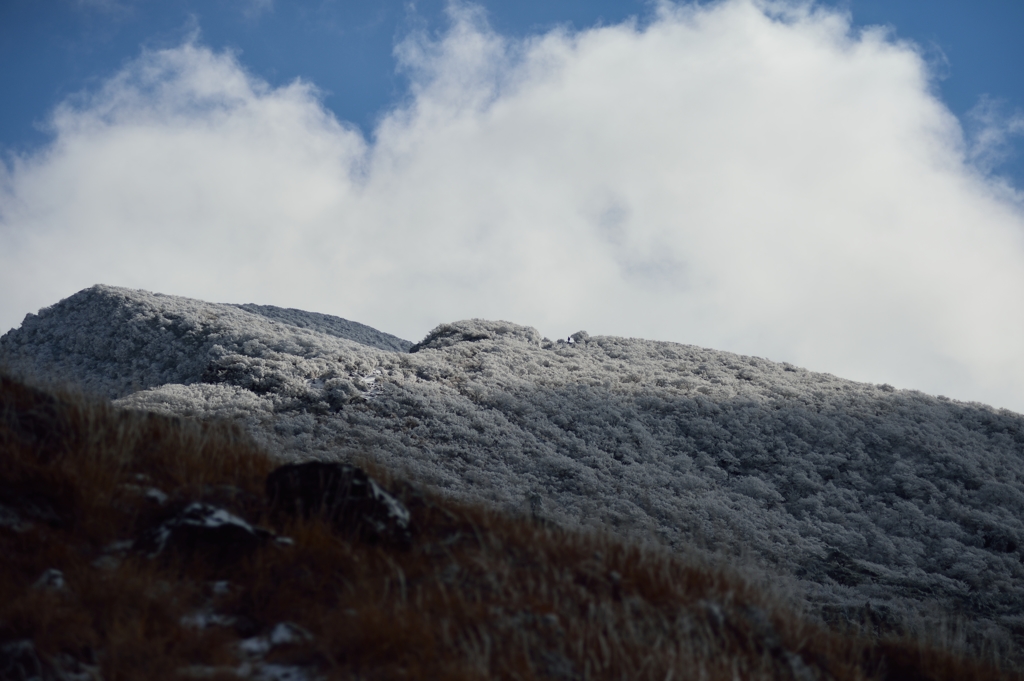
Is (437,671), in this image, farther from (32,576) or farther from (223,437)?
(223,437)

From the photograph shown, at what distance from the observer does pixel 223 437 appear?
7641mm

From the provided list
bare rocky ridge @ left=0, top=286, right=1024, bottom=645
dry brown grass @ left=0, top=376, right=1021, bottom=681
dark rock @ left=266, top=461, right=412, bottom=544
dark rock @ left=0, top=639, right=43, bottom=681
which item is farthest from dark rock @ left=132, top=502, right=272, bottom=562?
bare rocky ridge @ left=0, top=286, right=1024, bottom=645

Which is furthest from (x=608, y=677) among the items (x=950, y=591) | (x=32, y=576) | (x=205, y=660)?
(x=950, y=591)

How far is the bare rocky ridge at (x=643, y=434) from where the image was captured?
16.0m

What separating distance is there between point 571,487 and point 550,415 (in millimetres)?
5669

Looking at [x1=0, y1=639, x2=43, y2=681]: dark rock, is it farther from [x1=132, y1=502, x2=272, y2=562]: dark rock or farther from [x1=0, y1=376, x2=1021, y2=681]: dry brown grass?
[x1=132, y1=502, x2=272, y2=562]: dark rock

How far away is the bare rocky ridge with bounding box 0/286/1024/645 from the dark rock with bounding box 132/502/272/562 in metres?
→ 4.25

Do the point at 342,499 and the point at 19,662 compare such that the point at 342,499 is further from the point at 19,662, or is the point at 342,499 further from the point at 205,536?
the point at 19,662

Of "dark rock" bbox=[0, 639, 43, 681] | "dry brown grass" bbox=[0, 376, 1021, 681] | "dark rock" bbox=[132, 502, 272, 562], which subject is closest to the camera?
"dark rock" bbox=[0, 639, 43, 681]

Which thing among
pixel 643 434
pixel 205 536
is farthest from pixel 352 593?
pixel 643 434

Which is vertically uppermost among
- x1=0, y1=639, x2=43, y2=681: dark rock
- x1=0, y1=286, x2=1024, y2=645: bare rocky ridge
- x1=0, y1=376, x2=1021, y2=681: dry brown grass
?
x1=0, y1=286, x2=1024, y2=645: bare rocky ridge

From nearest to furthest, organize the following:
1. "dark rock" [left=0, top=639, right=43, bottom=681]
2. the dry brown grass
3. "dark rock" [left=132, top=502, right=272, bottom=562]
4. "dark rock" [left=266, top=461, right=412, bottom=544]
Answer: "dark rock" [left=0, top=639, right=43, bottom=681] → the dry brown grass → "dark rock" [left=132, top=502, right=272, bottom=562] → "dark rock" [left=266, top=461, right=412, bottom=544]

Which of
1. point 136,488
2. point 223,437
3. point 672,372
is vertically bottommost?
point 136,488

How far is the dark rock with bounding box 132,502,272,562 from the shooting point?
17.3 feet
